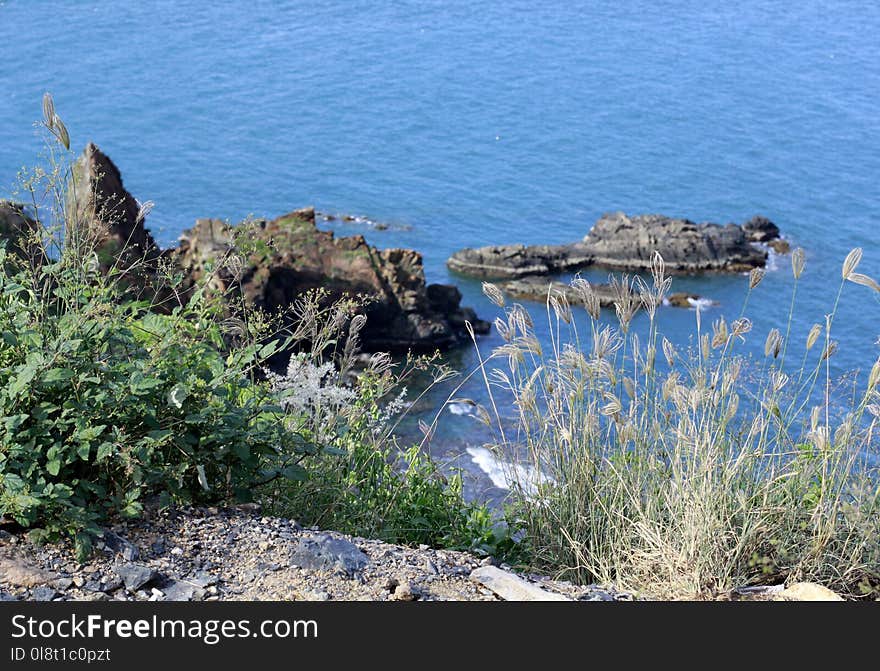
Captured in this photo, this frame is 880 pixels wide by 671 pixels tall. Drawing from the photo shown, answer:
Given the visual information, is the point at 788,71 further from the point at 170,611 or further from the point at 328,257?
the point at 170,611

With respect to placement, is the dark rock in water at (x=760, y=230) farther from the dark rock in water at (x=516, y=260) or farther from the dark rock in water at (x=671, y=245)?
the dark rock in water at (x=516, y=260)

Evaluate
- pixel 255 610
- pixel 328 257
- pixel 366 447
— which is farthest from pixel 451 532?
pixel 328 257

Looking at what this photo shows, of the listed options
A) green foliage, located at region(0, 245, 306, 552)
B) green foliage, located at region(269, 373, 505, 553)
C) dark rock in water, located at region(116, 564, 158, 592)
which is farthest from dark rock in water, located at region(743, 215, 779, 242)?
dark rock in water, located at region(116, 564, 158, 592)

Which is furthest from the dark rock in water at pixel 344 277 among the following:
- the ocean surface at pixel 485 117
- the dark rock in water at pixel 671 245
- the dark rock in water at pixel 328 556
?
the dark rock in water at pixel 328 556

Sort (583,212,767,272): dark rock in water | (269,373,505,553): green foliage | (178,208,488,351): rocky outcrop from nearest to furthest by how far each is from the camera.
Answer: (269,373,505,553): green foliage
(178,208,488,351): rocky outcrop
(583,212,767,272): dark rock in water

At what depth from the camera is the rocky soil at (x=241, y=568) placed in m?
4.19

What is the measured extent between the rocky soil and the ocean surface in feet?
76.2

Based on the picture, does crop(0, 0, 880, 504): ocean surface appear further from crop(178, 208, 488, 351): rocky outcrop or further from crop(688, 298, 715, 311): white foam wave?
crop(178, 208, 488, 351): rocky outcrop

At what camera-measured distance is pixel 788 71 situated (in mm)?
67625

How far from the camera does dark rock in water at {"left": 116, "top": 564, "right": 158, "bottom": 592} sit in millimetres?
4188

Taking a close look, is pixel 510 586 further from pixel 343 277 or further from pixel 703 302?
pixel 703 302

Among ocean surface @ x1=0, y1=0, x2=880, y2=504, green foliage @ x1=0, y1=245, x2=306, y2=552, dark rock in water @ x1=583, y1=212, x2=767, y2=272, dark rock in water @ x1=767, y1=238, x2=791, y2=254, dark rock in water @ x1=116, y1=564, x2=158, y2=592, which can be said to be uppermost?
green foliage @ x1=0, y1=245, x2=306, y2=552

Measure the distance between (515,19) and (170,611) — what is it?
73.9 m

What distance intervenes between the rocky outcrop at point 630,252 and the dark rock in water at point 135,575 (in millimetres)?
33726
